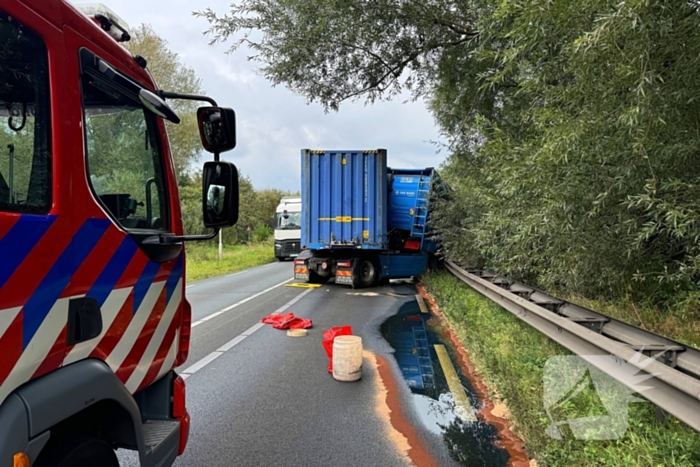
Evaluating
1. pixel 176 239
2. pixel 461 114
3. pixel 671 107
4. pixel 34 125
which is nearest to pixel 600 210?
pixel 671 107

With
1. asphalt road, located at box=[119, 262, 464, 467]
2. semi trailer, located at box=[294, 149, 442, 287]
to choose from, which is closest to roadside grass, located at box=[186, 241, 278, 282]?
semi trailer, located at box=[294, 149, 442, 287]

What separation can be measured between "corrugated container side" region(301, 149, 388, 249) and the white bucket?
805 centimetres

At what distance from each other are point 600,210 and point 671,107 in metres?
1.01

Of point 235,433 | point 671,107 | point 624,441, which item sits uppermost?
point 671,107

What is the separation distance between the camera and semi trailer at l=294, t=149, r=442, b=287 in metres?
13.3

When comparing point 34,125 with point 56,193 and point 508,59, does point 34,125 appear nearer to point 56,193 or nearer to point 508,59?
point 56,193

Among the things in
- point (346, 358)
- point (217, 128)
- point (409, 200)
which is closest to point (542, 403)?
point (346, 358)

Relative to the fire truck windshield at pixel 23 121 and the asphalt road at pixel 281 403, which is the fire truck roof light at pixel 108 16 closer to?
the fire truck windshield at pixel 23 121

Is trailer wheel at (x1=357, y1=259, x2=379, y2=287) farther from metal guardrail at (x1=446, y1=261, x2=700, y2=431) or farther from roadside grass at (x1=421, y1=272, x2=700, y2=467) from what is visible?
metal guardrail at (x1=446, y1=261, x2=700, y2=431)

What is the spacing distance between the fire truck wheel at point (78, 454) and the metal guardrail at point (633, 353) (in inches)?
108

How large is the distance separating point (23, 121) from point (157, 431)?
65.1 inches

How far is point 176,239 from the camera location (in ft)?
8.31

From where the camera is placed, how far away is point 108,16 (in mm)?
2498

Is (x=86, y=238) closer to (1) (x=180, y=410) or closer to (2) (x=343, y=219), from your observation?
(1) (x=180, y=410)
